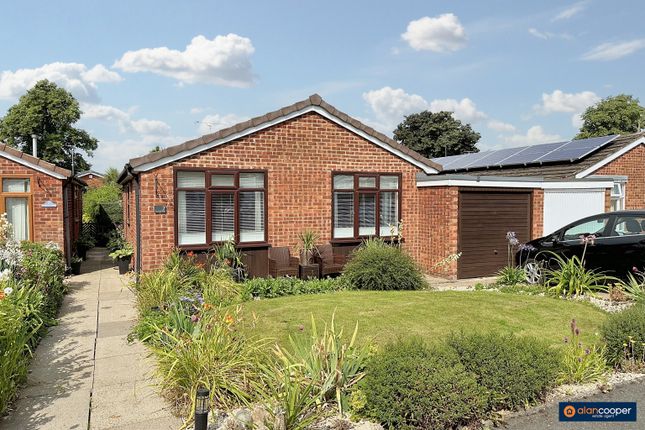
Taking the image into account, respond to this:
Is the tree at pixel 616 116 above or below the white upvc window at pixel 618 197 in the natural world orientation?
above

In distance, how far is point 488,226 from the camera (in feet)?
41.6

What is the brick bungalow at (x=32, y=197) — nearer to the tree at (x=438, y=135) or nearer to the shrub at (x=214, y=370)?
the shrub at (x=214, y=370)

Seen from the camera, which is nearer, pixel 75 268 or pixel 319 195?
pixel 319 195

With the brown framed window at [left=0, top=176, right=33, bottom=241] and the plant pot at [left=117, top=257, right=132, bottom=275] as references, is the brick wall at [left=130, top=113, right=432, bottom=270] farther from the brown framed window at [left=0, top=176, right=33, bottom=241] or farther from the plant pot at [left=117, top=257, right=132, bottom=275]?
the brown framed window at [left=0, top=176, right=33, bottom=241]

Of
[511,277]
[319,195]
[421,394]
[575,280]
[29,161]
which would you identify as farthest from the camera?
[29,161]

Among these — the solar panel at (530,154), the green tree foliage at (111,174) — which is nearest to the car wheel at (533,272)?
the solar panel at (530,154)

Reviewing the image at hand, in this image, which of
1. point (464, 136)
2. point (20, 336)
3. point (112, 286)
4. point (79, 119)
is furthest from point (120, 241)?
point (464, 136)

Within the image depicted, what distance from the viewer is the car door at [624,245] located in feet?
31.0

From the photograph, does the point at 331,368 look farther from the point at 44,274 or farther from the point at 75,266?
the point at 75,266

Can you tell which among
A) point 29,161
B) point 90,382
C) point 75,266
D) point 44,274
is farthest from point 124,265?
point 90,382

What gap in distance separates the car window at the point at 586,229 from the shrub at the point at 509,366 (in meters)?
6.56

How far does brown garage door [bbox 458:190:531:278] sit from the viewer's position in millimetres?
12328

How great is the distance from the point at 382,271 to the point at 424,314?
2.22m

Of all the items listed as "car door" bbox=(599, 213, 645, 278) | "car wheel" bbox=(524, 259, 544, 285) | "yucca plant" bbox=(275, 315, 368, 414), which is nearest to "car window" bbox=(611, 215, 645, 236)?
"car door" bbox=(599, 213, 645, 278)
